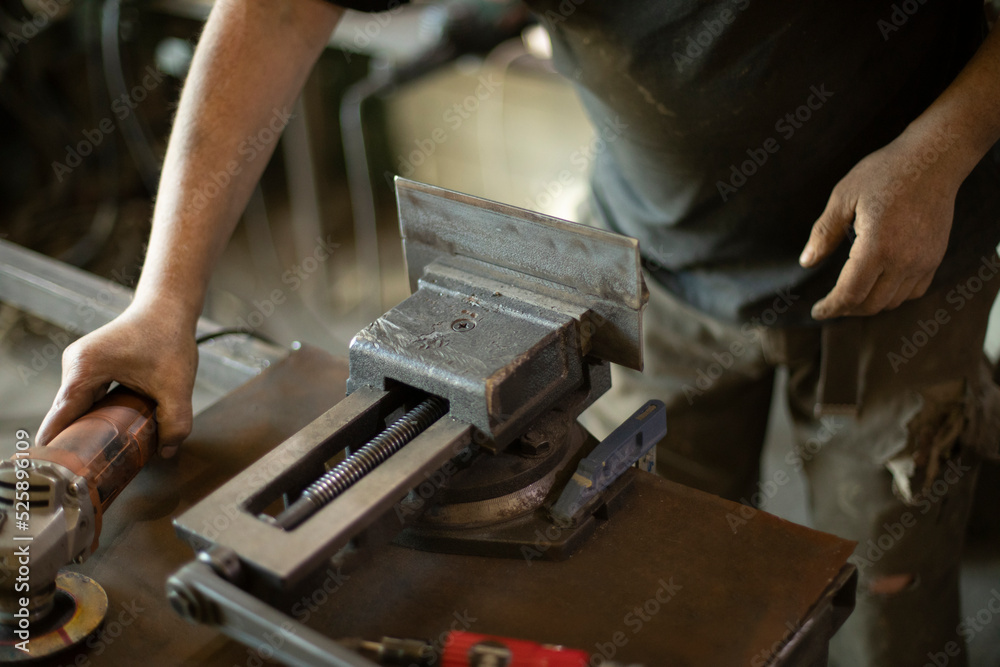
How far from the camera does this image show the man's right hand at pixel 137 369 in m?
0.87

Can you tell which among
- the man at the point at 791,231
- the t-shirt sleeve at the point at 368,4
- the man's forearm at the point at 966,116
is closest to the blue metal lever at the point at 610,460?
the man at the point at 791,231

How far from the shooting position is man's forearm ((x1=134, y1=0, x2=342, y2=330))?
0.99m

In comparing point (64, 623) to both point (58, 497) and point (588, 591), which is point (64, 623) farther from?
point (588, 591)

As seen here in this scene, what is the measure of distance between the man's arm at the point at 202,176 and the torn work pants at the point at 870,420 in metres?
0.60

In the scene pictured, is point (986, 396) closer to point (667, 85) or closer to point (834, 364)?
point (834, 364)

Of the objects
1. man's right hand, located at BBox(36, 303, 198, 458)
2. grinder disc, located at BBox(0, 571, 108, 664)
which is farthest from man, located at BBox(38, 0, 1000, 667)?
grinder disc, located at BBox(0, 571, 108, 664)

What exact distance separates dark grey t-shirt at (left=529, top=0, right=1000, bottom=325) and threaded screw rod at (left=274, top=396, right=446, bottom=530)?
1.67 ft

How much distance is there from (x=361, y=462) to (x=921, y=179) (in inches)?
25.7

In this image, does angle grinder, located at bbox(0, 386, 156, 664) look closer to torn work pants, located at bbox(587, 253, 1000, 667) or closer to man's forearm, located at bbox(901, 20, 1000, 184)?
torn work pants, located at bbox(587, 253, 1000, 667)

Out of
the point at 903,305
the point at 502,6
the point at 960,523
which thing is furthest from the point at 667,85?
the point at 502,6

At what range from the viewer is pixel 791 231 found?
1.14 m

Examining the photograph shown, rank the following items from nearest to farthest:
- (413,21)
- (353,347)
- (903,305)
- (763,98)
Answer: (353,347)
(763,98)
(903,305)
(413,21)

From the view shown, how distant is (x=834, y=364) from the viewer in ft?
3.84

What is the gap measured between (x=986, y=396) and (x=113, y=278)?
2303 mm
